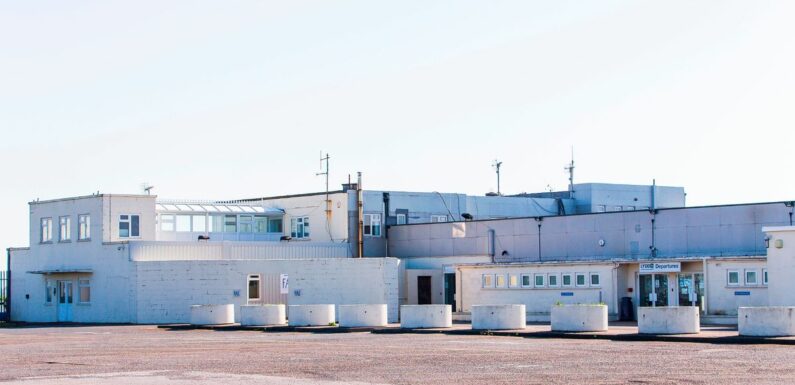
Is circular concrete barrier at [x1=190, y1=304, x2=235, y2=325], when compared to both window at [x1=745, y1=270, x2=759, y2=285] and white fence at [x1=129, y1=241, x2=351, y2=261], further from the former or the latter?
window at [x1=745, y1=270, x2=759, y2=285]

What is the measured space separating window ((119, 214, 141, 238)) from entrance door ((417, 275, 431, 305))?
41.5 ft

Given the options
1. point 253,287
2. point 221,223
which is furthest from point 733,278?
point 221,223

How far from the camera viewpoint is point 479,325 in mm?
38625

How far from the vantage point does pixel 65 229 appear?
57.9 metres

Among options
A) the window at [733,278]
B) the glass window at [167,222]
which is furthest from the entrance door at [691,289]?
the glass window at [167,222]

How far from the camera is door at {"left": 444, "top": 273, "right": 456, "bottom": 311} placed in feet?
182

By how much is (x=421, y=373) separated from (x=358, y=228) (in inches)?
1453

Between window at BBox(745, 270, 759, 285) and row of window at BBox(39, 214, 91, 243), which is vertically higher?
row of window at BBox(39, 214, 91, 243)

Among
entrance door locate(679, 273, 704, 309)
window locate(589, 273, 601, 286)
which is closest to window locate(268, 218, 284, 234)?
window locate(589, 273, 601, 286)

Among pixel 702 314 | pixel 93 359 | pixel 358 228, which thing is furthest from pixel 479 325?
pixel 358 228

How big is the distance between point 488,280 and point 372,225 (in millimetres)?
10244

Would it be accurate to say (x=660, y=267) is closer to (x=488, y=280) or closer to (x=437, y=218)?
(x=488, y=280)

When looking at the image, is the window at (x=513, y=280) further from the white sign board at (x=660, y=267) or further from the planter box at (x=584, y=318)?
the planter box at (x=584, y=318)

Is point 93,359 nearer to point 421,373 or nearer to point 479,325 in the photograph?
point 421,373
